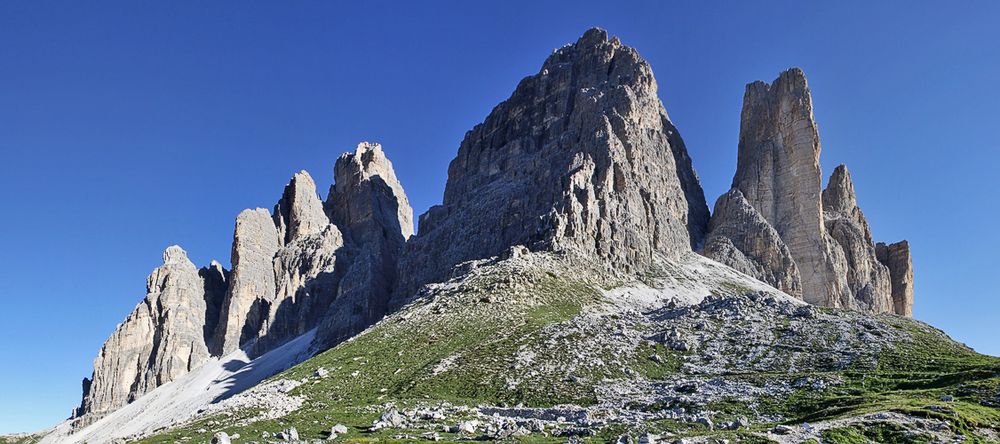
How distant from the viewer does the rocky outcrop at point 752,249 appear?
145 metres

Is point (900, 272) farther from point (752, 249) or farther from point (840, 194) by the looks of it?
point (752, 249)

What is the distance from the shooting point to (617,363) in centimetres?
5894

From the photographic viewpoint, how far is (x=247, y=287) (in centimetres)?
17888

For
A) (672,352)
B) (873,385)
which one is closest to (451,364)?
(672,352)

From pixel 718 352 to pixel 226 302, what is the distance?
151m

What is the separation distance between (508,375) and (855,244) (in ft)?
482

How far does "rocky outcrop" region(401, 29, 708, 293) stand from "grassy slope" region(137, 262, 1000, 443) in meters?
27.0

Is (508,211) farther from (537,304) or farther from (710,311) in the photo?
(710,311)

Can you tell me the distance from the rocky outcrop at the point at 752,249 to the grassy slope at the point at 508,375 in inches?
2434

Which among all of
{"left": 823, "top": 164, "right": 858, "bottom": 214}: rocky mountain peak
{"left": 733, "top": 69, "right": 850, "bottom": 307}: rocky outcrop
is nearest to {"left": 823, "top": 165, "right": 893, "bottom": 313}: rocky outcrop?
{"left": 823, "top": 164, "right": 858, "bottom": 214}: rocky mountain peak

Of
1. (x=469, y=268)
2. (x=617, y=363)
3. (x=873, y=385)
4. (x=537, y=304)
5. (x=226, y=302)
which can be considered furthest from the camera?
(x=226, y=302)

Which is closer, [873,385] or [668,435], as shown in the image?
[668,435]

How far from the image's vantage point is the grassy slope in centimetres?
3631

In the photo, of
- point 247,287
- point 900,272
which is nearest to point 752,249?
point 900,272
